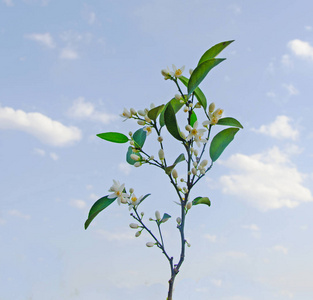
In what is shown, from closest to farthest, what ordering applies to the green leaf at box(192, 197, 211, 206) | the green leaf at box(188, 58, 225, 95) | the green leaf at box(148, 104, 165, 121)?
the green leaf at box(188, 58, 225, 95) → the green leaf at box(148, 104, 165, 121) → the green leaf at box(192, 197, 211, 206)

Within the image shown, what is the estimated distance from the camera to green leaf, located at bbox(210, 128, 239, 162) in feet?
5.49

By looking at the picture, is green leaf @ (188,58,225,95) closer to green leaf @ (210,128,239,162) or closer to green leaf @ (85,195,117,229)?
green leaf @ (210,128,239,162)

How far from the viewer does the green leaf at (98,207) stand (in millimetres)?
1630

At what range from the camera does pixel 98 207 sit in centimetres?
164

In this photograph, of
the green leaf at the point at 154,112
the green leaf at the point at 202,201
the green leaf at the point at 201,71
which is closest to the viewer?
the green leaf at the point at 201,71

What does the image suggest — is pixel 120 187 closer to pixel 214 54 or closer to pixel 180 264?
pixel 180 264

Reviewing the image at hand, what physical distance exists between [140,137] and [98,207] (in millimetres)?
387

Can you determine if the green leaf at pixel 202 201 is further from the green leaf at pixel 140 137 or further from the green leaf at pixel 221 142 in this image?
the green leaf at pixel 140 137

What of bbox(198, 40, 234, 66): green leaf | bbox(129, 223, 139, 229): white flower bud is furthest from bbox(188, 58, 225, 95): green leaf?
bbox(129, 223, 139, 229): white flower bud

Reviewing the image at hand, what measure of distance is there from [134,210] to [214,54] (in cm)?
73

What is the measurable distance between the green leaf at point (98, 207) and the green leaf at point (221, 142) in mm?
470

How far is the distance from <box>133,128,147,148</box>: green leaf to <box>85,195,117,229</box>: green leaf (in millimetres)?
295

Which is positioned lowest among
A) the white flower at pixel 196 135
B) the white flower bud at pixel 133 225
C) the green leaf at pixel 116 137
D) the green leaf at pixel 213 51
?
the white flower bud at pixel 133 225

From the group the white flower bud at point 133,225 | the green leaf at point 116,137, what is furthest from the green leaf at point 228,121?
the white flower bud at point 133,225
